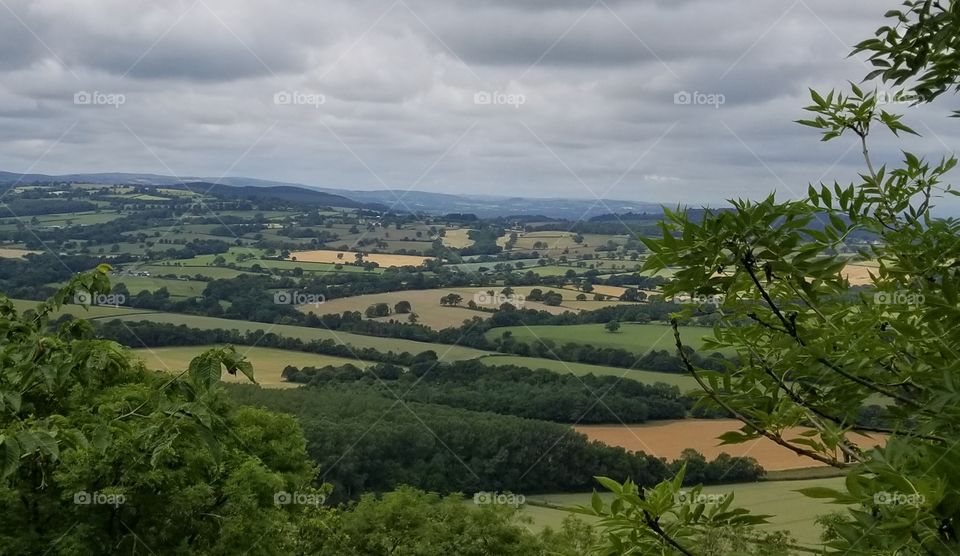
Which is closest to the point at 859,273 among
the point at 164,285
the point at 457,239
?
the point at 164,285

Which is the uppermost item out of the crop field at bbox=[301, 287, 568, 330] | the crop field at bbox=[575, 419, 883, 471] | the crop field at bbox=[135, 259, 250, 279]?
the crop field at bbox=[135, 259, 250, 279]

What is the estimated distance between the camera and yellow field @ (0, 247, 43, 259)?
45.8 metres

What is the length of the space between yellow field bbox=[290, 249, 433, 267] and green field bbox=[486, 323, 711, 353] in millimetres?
9224

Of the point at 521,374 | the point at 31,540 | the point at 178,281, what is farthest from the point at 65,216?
the point at 31,540

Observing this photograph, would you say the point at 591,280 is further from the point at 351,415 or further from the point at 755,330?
the point at 755,330

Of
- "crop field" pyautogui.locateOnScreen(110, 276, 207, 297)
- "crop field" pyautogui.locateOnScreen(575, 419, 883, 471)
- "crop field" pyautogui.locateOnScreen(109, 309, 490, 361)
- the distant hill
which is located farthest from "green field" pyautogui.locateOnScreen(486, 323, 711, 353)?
the distant hill

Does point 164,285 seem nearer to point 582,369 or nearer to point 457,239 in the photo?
point 457,239

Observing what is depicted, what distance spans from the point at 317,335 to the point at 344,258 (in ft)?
23.9

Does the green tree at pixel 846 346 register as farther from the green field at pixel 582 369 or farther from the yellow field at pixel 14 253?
the yellow field at pixel 14 253

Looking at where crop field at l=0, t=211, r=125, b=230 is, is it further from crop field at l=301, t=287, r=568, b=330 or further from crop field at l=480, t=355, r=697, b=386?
crop field at l=480, t=355, r=697, b=386

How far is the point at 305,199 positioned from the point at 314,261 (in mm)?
15699

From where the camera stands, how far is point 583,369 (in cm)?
4372

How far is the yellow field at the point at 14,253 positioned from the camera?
4584 cm

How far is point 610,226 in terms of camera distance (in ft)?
168
